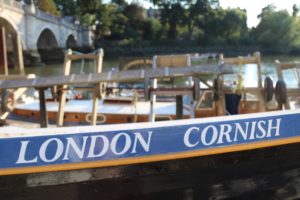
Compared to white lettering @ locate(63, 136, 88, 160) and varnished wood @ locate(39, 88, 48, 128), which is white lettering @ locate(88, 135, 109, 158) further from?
varnished wood @ locate(39, 88, 48, 128)

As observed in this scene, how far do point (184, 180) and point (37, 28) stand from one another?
47399 millimetres

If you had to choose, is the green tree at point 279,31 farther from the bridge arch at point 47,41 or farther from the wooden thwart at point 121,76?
the wooden thwart at point 121,76

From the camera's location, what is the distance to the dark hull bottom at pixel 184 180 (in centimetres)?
396

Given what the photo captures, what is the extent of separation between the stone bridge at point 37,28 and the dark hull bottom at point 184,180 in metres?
26.0

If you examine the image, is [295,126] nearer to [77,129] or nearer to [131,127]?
[131,127]

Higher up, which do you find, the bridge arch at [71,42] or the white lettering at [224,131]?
the bridge arch at [71,42]

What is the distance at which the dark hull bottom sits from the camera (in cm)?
396

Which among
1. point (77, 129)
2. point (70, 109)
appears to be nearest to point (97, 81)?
point (77, 129)

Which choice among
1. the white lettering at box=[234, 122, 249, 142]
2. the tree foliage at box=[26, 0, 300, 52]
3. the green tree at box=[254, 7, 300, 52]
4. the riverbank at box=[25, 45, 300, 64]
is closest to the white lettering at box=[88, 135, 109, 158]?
the white lettering at box=[234, 122, 249, 142]

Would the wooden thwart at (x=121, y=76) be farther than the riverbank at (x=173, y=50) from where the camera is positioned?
No

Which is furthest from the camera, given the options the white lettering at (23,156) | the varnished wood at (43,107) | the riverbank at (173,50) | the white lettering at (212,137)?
the riverbank at (173,50)

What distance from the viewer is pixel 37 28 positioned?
49.0 metres

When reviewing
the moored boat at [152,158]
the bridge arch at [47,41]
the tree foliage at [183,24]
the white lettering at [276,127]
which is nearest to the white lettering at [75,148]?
the moored boat at [152,158]

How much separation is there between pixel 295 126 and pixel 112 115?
14.7ft
